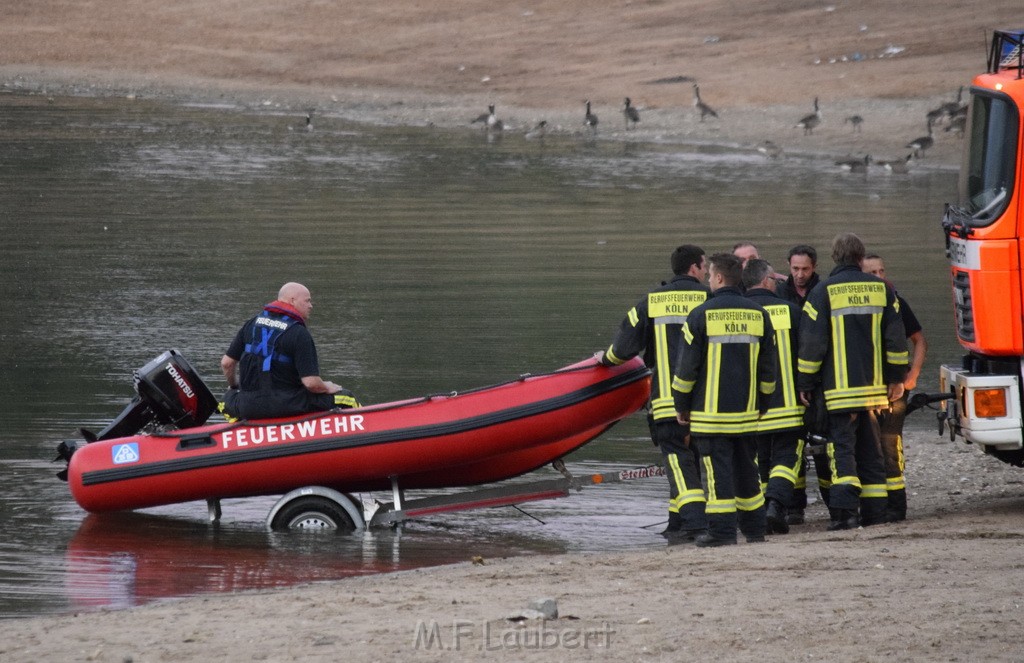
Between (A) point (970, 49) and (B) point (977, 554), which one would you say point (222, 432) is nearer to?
(B) point (977, 554)

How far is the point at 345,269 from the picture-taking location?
17.4 m

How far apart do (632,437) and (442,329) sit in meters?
3.69

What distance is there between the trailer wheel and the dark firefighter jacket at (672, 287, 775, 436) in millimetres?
2096

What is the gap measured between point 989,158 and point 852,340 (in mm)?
1122

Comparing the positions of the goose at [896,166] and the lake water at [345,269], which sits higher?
the goose at [896,166]

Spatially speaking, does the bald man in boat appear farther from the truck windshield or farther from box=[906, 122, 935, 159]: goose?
box=[906, 122, 935, 159]: goose

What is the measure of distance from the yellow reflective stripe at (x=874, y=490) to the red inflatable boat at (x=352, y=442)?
129 cm

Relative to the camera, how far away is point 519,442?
845 cm

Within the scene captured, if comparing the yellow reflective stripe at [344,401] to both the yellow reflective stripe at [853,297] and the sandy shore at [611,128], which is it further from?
the yellow reflective stripe at [853,297]

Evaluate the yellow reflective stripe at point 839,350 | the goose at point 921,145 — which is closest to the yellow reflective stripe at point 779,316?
the yellow reflective stripe at point 839,350

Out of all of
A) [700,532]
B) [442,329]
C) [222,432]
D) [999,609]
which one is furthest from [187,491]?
[442,329]

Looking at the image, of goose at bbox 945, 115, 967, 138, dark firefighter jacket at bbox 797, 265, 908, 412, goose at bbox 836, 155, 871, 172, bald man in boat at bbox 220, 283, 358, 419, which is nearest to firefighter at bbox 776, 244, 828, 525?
dark firefighter jacket at bbox 797, 265, 908, 412

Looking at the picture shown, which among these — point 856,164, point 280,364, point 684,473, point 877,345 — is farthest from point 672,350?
point 856,164

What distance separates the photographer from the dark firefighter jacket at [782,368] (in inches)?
314
